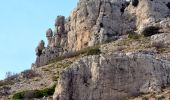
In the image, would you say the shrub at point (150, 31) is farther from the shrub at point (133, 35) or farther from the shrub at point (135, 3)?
the shrub at point (135, 3)

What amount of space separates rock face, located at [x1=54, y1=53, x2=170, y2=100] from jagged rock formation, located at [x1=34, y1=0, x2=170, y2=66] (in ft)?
104

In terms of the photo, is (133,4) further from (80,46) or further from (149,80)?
(149,80)

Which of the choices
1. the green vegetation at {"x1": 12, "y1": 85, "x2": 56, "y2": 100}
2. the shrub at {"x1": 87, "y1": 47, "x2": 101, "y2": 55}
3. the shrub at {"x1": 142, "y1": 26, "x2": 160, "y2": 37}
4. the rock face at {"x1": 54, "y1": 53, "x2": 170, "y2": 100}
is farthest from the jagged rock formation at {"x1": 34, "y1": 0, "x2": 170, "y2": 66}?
the rock face at {"x1": 54, "y1": 53, "x2": 170, "y2": 100}

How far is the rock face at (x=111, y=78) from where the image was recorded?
4688 cm

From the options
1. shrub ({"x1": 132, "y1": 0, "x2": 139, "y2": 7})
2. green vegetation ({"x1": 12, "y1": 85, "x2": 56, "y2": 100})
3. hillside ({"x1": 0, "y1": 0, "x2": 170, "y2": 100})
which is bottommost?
green vegetation ({"x1": 12, "y1": 85, "x2": 56, "y2": 100})

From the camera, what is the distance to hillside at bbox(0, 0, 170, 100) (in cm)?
4716

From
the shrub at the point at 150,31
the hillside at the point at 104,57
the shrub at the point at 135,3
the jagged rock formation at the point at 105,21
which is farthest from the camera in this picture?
the shrub at the point at 135,3

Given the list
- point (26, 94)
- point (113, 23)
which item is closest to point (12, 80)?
point (26, 94)

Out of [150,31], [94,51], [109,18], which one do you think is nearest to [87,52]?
[94,51]

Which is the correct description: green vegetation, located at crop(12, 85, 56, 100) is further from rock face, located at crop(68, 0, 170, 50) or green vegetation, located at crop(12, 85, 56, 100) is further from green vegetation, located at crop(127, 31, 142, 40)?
rock face, located at crop(68, 0, 170, 50)

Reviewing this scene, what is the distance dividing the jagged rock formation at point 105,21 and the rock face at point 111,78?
1249 inches

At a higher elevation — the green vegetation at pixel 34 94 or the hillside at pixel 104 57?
the hillside at pixel 104 57

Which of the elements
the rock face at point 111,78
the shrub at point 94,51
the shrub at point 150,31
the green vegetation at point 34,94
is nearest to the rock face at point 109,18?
the shrub at point 150,31

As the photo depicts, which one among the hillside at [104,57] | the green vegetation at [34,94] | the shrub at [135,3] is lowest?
the green vegetation at [34,94]
